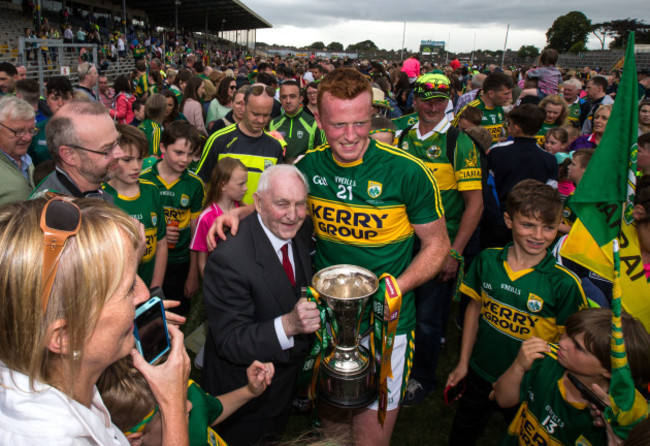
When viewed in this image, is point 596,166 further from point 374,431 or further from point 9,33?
point 9,33

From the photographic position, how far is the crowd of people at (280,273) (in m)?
1.10

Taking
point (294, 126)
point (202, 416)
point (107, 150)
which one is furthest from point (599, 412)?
point (294, 126)

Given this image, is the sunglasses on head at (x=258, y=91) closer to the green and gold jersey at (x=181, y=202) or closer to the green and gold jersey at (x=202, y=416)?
the green and gold jersey at (x=181, y=202)

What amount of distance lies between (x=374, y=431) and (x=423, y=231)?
1296 millimetres

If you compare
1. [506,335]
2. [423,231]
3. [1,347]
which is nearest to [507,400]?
[506,335]

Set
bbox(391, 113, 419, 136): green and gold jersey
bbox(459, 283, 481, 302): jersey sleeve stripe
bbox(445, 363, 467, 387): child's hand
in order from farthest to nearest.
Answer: bbox(391, 113, 419, 136): green and gold jersey, bbox(459, 283, 481, 302): jersey sleeve stripe, bbox(445, 363, 467, 387): child's hand

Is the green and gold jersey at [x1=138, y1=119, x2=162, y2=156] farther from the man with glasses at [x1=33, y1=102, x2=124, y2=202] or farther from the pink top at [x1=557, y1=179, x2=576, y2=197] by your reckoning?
the pink top at [x1=557, y1=179, x2=576, y2=197]

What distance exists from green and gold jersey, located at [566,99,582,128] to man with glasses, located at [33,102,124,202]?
8361 mm

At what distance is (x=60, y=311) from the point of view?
1082 mm

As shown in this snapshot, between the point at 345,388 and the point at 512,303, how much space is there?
126cm

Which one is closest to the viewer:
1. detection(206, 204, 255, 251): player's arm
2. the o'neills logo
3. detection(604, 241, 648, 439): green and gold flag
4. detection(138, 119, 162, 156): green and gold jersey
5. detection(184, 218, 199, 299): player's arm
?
detection(604, 241, 648, 439): green and gold flag

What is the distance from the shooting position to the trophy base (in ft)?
7.34

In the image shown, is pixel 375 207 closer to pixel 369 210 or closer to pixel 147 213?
pixel 369 210

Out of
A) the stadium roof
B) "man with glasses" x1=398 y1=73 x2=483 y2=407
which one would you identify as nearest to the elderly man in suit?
"man with glasses" x1=398 y1=73 x2=483 y2=407
